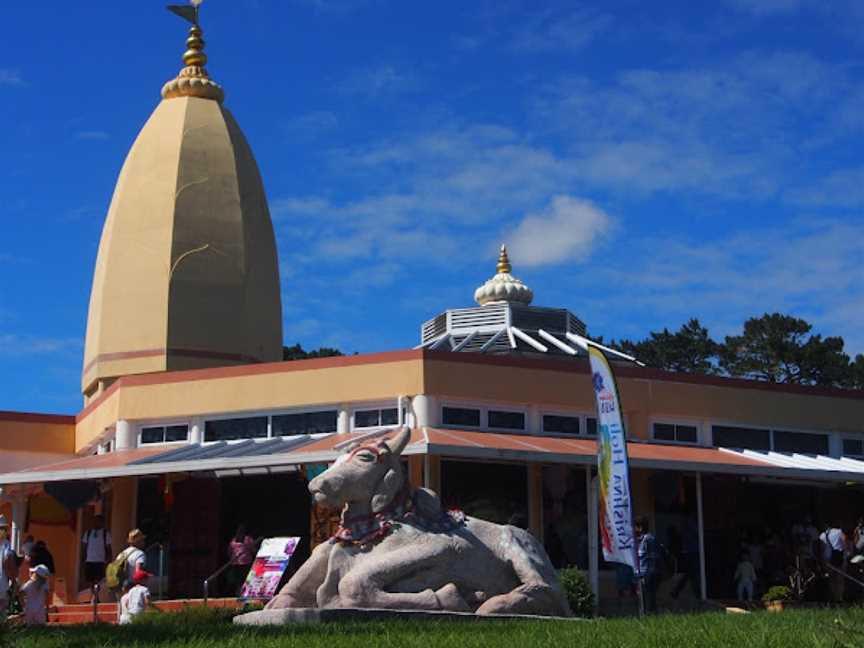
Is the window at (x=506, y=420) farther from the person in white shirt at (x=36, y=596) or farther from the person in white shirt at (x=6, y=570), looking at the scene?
the person in white shirt at (x=6, y=570)

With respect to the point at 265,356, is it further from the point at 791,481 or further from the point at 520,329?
the point at 791,481

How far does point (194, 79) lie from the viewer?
1222 inches

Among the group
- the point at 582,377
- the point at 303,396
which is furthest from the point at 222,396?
the point at 582,377

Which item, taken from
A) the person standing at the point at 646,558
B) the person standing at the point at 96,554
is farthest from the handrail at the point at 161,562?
the person standing at the point at 646,558

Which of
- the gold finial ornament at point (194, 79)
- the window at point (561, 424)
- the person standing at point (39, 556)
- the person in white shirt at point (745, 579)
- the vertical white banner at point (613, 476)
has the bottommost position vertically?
the person in white shirt at point (745, 579)

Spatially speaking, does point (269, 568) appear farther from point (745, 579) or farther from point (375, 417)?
point (745, 579)

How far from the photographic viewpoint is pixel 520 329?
91.4 feet

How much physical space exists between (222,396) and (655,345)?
1338 inches

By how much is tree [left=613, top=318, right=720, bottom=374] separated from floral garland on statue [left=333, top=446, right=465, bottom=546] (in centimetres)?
4295

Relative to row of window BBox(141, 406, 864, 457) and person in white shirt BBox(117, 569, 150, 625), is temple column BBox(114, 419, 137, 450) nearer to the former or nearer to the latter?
row of window BBox(141, 406, 864, 457)

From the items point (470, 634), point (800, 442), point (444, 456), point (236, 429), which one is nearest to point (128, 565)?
point (470, 634)

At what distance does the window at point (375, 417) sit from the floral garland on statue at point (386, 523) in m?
10.4

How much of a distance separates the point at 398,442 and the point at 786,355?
4151cm

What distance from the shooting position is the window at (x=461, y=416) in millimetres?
21719
